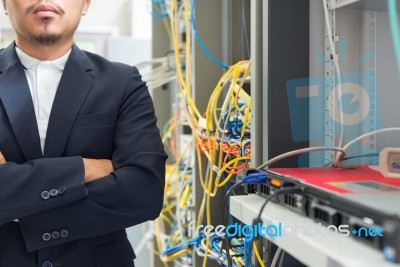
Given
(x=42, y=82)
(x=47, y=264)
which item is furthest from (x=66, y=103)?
(x=47, y=264)

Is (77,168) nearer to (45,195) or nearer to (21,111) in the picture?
(45,195)

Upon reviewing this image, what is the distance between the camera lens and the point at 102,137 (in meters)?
1.28

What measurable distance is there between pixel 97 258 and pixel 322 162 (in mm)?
706

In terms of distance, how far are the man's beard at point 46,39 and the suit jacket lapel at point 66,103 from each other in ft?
→ 0.24

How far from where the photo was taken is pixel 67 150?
4.07ft

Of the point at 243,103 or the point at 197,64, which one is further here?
the point at 197,64

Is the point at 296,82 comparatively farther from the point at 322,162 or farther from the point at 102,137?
the point at 102,137

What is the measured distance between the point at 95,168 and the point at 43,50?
44 centimetres

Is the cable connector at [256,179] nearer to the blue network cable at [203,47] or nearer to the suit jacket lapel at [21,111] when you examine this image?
the suit jacket lapel at [21,111]

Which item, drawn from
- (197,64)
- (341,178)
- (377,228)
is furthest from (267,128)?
(197,64)

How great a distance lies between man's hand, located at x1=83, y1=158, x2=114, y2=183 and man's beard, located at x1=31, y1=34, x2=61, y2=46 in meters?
0.40

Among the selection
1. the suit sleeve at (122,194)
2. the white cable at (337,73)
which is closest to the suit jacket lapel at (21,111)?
the suit sleeve at (122,194)

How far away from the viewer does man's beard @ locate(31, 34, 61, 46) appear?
127 centimetres

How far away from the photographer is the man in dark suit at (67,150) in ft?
3.62
